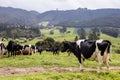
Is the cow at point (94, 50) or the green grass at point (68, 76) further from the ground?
the cow at point (94, 50)

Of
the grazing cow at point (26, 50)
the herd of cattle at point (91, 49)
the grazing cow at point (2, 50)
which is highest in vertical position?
the herd of cattle at point (91, 49)

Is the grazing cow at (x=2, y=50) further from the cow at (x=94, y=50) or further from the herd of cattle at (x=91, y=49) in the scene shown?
the cow at (x=94, y=50)

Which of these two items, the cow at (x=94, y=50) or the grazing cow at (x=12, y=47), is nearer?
the cow at (x=94, y=50)

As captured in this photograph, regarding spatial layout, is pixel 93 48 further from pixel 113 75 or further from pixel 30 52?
pixel 30 52

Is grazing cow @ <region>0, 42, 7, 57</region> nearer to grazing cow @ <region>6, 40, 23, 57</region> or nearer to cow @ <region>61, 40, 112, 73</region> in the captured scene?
grazing cow @ <region>6, 40, 23, 57</region>

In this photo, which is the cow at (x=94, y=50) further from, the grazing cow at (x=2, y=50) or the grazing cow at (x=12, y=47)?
the grazing cow at (x=12, y=47)

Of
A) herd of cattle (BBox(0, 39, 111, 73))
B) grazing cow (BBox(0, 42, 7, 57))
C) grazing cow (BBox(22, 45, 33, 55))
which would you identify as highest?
herd of cattle (BBox(0, 39, 111, 73))

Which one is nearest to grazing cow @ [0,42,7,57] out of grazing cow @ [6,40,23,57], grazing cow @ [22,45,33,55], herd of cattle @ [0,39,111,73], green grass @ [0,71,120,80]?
grazing cow @ [6,40,23,57]

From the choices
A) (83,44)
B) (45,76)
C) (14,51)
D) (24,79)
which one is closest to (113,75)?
(83,44)

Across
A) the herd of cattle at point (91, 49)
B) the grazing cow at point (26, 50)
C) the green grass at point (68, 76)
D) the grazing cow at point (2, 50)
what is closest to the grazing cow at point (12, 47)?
the grazing cow at point (2, 50)

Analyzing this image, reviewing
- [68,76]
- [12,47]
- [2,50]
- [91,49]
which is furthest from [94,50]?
[12,47]

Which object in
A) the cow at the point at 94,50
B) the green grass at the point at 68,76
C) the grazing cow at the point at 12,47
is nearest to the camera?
the green grass at the point at 68,76

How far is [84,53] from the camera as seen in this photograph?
1059 inches

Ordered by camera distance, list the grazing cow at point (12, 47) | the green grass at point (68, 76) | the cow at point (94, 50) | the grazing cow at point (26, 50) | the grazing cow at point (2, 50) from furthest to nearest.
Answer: the grazing cow at point (26, 50) < the grazing cow at point (12, 47) < the grazing cow at point (2, 50) < the cow at point (94, 50) < the green grass at point (68, 76)
